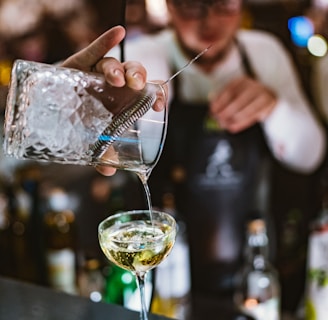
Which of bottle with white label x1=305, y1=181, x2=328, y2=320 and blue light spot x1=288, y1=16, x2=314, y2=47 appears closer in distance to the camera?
bottle with white label x1=305, y1=181, x2=328, y2=320

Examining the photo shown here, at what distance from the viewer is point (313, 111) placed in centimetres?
185

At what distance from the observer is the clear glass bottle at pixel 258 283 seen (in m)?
1.29

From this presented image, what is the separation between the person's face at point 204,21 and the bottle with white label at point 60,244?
486 millimetres

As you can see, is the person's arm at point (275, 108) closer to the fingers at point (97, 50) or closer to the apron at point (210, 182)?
the apron at point (210, 182)

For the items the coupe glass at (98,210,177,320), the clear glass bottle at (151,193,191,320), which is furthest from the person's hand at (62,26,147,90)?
the clear glass bottle at (151,193,191,320)

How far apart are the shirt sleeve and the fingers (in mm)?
985

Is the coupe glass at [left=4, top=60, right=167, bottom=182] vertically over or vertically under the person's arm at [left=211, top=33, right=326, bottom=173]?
over

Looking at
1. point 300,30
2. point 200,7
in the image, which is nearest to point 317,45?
point 300,30

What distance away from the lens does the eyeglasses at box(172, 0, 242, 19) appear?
1.41 meters

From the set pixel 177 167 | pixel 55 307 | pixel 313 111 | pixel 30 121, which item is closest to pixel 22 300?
pixel 55 307

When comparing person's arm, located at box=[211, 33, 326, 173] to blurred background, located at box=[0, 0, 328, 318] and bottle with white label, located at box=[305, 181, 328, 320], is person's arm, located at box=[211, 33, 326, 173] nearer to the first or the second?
blurred background, located at box=[0, 0, 328, 318]

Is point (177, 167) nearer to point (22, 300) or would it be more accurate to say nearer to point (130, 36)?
point (130, 36)

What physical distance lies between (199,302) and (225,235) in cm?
40

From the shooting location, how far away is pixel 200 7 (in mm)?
1424
